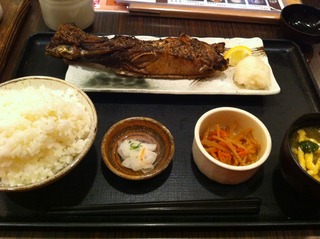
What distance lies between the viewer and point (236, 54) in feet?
7.09

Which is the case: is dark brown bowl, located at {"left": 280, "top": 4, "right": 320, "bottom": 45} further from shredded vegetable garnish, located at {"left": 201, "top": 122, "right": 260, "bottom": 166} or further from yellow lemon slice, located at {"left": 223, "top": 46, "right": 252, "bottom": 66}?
shredded vegetable garnish, located at {"left": 201, "top": 122, "right": 260, "bottom": 166}

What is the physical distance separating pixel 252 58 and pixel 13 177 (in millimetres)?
1607

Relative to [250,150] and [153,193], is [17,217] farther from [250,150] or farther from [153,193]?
[250,150]

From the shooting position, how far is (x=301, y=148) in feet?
5.00

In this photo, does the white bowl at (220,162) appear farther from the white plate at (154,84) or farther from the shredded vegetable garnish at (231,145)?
the white plate at (154,84)

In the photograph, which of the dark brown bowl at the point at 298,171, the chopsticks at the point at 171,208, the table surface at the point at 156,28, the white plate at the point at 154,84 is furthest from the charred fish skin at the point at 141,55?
the chopsticks at the point at 171,208

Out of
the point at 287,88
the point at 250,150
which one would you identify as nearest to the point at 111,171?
the point at 250,150

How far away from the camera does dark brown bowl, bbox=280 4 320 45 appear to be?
7.97 ft

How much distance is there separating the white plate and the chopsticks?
0.76 m

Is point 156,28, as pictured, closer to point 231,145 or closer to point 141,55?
point 141,55

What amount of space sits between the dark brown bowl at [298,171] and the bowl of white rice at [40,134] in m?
0.95

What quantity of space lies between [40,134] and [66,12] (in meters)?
1.23

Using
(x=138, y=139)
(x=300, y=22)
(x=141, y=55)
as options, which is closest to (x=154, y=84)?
(x=141, y=55)

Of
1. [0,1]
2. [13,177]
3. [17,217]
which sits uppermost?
[0,1]
